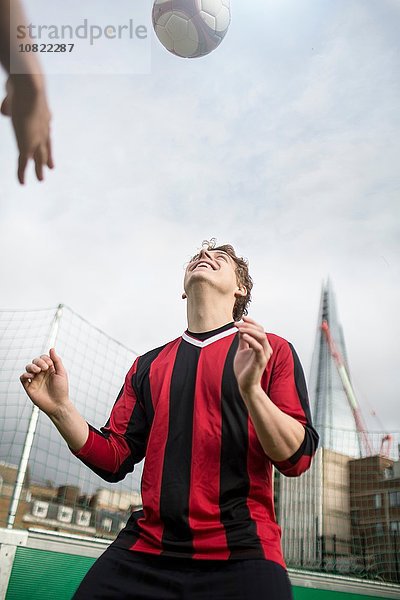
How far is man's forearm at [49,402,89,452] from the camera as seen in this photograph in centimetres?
189

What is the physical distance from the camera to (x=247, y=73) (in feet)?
33.4

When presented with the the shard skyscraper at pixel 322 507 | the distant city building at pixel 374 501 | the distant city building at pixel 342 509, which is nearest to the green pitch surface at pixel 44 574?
the the shard skyscraper at pixel 322 507

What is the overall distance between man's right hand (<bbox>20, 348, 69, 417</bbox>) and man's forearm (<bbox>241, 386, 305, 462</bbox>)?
74 cm

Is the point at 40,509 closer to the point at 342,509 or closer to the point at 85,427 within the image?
the point at 85,427

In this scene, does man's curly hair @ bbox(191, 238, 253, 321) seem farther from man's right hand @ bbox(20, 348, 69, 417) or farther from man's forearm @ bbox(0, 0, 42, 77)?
man's forearm @ bbox(0, 0, 42, 77)

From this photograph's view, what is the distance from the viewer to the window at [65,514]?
425cm

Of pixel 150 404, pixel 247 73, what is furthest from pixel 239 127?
pixel 150 404

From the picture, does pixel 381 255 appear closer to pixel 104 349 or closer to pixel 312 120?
pixel 312 120

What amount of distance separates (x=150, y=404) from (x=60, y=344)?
3080 millimetres

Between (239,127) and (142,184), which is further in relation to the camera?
(239,127)

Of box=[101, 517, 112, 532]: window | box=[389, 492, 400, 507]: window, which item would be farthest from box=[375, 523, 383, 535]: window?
box=[101, 517, 112, 532]: window

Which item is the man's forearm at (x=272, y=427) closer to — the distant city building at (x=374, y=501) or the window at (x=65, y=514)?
the window at (x=65, y=514)

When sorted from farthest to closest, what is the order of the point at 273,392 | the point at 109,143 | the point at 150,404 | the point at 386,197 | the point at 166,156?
the point at 386,197 → the point at 166,156 → the point at 109,143 → the point at 150,404 → the point at 273,392

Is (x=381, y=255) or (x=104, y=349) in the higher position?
(x=381, y=255)
